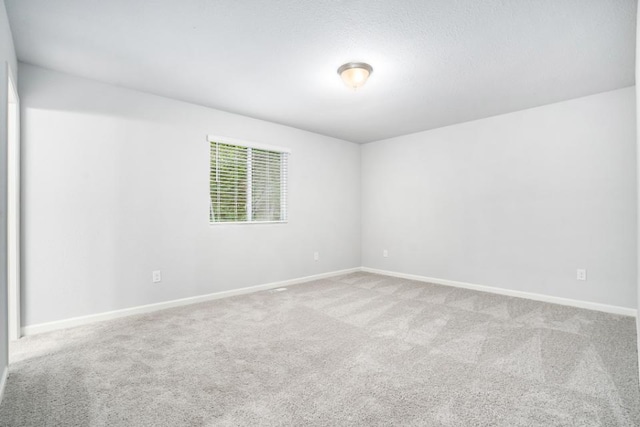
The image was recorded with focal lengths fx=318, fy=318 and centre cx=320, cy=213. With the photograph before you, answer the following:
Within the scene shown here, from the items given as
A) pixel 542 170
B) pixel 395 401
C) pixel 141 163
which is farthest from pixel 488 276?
pixel 141 163

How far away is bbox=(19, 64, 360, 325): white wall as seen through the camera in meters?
2.78

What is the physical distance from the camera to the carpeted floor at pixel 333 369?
5.29ft

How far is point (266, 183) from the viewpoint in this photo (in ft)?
14.6

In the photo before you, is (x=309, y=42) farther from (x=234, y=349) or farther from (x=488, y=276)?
(x=488, y=276)

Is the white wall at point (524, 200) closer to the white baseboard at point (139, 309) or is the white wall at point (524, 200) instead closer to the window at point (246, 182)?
the window at point (246, 182)

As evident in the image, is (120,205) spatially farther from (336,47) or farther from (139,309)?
(336,47)

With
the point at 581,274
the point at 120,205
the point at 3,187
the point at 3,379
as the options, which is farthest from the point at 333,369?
the point at 581,274

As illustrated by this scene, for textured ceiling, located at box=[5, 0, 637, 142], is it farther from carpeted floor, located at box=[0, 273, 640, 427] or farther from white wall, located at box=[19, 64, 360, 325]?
carpeted floor, located at box=[0, 273, 640, 427]

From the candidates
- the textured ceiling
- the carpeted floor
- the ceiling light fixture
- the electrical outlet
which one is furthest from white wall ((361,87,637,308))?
the ceiling light fixture

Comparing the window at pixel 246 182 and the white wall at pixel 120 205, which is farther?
the window at pixel 246 182

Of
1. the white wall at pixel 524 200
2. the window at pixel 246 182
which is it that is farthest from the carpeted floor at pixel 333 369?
the window at pixel 246 182

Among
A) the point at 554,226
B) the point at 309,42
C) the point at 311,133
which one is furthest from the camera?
the point at 311,133

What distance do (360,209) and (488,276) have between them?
7.61ft

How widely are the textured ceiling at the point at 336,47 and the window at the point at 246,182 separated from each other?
27.3 inches
